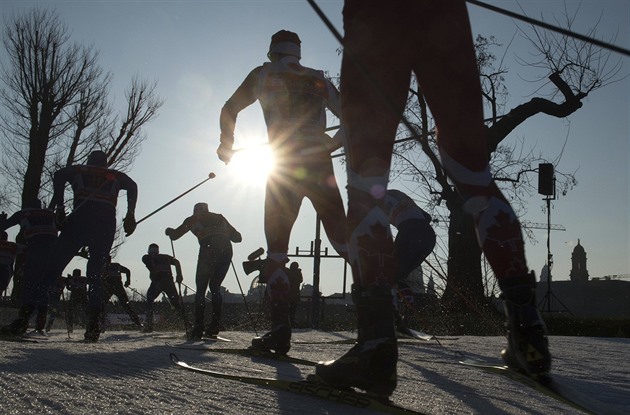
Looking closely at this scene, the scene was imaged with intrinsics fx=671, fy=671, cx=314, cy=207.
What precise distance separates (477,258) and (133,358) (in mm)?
15887

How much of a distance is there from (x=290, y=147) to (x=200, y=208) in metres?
4.78

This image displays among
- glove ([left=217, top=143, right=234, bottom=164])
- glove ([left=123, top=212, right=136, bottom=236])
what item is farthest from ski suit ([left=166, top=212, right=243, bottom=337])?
glove ([left=217, top=143, right=234, bottom=164])

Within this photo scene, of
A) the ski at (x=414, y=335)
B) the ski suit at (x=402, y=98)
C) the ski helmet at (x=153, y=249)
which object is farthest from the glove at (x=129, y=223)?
the ski helmet at (x=153, y=249)

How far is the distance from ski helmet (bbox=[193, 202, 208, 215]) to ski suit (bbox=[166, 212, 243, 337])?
54 millimetres

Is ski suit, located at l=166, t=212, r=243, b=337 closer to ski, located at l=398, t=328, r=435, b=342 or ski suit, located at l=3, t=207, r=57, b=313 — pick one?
ski suit, located at l=3, t=207, r=57, b=313

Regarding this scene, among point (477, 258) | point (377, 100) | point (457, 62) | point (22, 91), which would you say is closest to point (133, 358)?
point (377, 100)

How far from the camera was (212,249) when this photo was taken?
27.3 feet

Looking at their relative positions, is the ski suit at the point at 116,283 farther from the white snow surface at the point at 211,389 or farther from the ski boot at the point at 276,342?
the white snow surface at the point at 211,389

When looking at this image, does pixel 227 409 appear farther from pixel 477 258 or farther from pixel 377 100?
pixel 477 258

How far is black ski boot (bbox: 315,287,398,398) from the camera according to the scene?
5.86 feet

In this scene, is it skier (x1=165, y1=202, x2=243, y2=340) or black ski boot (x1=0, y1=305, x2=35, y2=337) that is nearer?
black ski boot (x1=0, y1=305, x2=35, y2=337)

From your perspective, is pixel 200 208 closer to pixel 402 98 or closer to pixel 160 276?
pixel 160 276

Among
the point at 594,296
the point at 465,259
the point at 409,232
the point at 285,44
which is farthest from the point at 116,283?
the point at 594,296

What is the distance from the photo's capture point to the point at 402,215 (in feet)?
18.7
